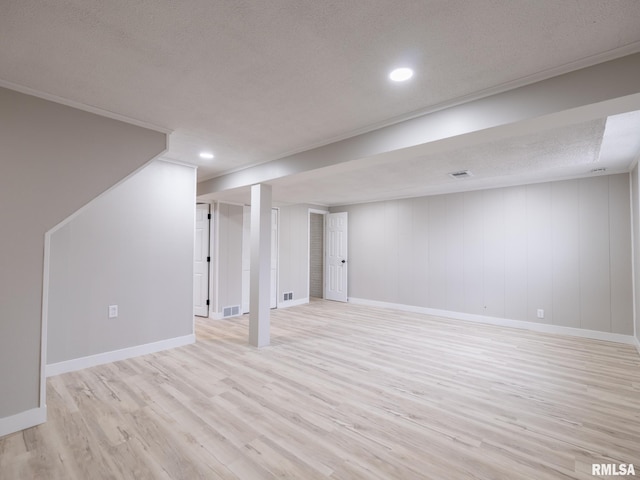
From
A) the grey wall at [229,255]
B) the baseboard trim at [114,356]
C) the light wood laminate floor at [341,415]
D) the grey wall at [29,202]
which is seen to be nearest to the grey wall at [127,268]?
the baseboard trim at [114,356]

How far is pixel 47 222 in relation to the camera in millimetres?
2359

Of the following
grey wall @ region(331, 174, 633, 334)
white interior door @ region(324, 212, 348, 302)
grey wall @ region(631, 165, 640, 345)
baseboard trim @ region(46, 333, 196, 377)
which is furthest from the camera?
white interior door @ region(324, 212, 348, 302)

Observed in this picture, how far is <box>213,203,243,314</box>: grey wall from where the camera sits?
5812 mm

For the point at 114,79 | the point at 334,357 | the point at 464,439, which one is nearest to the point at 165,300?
the point at 334,357

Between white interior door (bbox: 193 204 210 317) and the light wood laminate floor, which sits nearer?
the light wood laminate floor

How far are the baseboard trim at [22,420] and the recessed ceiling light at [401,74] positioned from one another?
347 cm

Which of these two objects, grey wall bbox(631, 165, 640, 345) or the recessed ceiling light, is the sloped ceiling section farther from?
grey wall bbox(631, 165, 640, 345)

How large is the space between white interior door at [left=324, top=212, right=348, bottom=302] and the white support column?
3.64 meters

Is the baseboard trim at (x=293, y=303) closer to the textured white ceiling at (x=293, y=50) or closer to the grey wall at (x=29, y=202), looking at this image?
the grey wall at (x=29, y=202)

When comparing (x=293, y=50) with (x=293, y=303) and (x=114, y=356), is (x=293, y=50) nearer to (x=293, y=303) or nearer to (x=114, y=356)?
(x=114, y=356)

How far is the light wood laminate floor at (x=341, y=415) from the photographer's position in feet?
6.02

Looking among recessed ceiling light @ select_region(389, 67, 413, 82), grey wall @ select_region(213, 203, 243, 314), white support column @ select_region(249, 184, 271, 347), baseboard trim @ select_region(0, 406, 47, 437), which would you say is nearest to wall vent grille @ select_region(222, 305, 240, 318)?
grey wall @ select_region(213, 203, 243, 314)

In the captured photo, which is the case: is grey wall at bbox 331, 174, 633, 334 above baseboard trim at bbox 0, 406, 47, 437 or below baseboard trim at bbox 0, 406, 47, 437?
above

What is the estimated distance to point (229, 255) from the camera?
5965 millimetres
